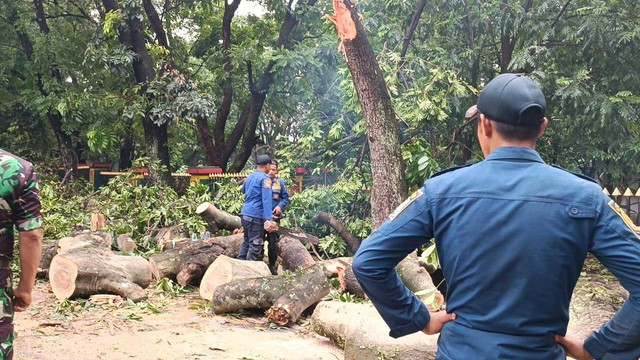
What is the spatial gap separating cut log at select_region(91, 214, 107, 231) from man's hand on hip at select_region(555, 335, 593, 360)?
9.58 m

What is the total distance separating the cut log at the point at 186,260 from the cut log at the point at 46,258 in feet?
4.83

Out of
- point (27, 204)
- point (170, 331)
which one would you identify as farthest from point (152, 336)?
point (27, 204)

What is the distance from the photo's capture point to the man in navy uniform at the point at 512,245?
1731 millimetres

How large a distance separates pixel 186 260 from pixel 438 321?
23.1 ft

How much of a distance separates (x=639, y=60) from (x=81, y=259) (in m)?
9.11

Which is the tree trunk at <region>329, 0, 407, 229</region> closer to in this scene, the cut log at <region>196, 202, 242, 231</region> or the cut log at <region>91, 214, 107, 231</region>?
the cut log at <region>196, 202, 242, 231</region>

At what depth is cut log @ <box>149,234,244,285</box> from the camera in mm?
8391

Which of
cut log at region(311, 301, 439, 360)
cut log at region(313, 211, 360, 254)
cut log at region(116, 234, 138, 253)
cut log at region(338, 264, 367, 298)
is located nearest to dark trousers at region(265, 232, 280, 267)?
cut log at region(313, 211, 360, 254)

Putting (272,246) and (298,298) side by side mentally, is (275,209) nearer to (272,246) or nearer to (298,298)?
(272,246)

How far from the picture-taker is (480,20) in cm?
1055

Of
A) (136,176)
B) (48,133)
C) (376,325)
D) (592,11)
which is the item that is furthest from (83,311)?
(48,133)

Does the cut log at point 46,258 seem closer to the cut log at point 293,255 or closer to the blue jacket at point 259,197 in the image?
the blue jacket at point 259,197

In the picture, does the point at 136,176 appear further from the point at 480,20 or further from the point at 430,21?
the point at 480,20

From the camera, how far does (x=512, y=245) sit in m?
1.74
